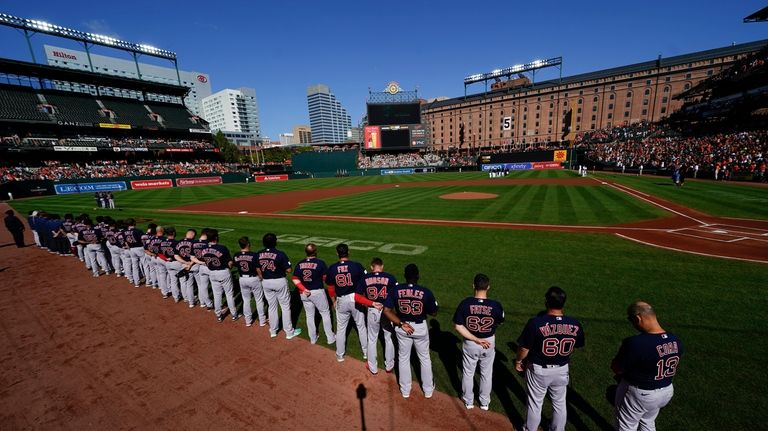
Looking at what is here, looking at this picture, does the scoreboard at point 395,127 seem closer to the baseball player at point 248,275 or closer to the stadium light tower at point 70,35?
the stadium light tower at point 70,35

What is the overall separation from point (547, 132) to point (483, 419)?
404ft

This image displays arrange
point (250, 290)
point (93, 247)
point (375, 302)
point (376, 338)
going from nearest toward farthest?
point (375, 302) < point (376, 338) < point (250, 290) < point (93, 247)

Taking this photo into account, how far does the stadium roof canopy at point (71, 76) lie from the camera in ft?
163

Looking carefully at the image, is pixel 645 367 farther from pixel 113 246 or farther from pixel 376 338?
pixel 113 246

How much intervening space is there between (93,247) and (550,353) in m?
13.6

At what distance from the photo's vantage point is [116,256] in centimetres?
1019

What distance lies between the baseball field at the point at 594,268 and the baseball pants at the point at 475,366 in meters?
0.30

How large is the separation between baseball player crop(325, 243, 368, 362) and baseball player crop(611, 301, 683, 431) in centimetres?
364

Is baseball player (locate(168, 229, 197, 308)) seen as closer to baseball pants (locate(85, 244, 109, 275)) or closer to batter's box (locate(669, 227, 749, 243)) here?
baseball pants (locate(85, 244, 109, 275))

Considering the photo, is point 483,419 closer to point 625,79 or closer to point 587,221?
point 587,221

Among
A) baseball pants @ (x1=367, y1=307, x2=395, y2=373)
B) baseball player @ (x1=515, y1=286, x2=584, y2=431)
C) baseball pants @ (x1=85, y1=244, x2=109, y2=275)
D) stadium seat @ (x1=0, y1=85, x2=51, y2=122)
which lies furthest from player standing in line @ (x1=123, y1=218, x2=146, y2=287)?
stadium seat @ (x1=0, y1=85, x2=51, y2=122)

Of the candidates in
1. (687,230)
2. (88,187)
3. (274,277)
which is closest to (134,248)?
(274,277)

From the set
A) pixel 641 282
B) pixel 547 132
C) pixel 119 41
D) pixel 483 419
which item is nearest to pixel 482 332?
pixel 483 419

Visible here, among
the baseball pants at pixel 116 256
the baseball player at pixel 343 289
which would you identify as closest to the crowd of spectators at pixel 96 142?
the baseball pants at pixel 116 256
